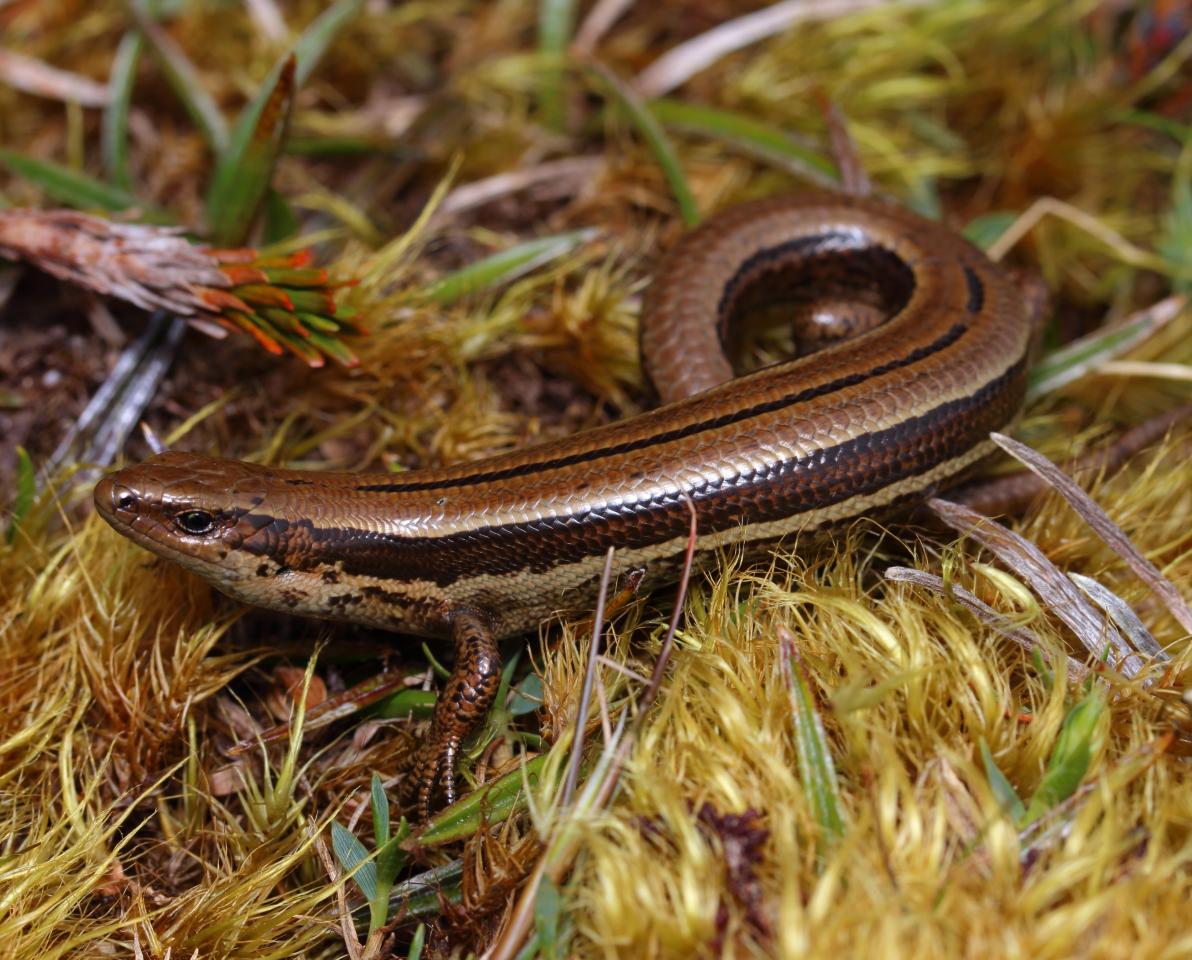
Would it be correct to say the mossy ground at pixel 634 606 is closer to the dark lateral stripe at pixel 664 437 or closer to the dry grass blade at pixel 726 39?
the dry grass blade at pixel 726 39

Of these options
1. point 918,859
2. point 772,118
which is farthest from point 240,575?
point 772,118

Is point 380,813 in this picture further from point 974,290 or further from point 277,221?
point 974,290

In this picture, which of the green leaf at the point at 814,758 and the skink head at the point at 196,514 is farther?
the skink head at the point at 196,514

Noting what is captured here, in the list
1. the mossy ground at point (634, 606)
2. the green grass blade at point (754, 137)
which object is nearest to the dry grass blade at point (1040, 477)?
the mossy ground at point (634, 606)

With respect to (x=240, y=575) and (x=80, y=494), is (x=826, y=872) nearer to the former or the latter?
(x=240, y=575)

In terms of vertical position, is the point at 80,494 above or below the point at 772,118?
below

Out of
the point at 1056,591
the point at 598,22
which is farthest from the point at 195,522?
the point at 598,22

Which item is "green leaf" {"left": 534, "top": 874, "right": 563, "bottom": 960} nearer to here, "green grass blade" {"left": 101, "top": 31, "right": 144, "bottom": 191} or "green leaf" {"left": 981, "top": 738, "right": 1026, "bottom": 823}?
"green leaf" {"left": 981, "top": 738, "right": 1026, "bottom": 823}
